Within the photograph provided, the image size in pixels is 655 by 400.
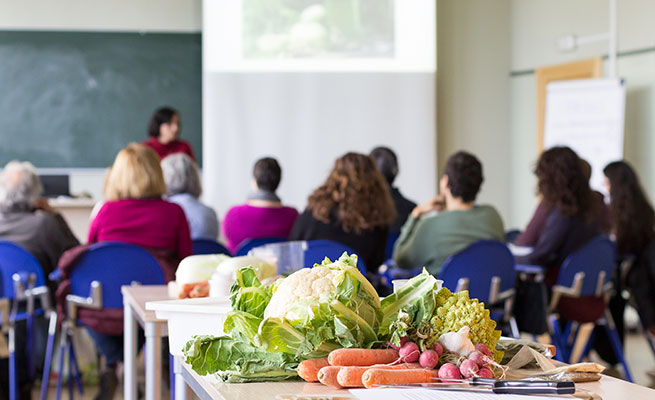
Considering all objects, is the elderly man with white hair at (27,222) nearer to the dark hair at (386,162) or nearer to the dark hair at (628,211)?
the dark hair at (386,162)

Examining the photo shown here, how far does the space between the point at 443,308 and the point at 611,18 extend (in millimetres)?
5862

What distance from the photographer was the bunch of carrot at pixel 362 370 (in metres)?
1.09

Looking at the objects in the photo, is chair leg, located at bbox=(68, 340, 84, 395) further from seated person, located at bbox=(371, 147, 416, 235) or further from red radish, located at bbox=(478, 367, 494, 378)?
red radish, located at bbox=(478, 367, 494, 378)

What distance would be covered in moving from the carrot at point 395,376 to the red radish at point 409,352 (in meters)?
0.03

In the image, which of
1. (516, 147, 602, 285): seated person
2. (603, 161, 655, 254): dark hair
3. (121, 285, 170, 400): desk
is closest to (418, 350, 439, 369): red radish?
(121, 285, 170, 400): desk

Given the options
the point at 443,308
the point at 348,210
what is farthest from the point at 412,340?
the point at 348,210

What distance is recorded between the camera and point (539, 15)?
25.0 feet

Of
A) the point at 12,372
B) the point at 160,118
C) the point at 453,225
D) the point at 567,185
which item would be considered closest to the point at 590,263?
the point at 567,185

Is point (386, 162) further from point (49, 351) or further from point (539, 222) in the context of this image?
point (49, 351)

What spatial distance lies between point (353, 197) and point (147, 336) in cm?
174

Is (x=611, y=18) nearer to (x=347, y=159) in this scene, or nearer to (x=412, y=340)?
(x=347, y=159)

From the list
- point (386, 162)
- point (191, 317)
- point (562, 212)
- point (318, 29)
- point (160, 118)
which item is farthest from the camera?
point (318, 29)

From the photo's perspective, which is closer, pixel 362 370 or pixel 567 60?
pixel 362 370

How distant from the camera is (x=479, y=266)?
357 centimetres
